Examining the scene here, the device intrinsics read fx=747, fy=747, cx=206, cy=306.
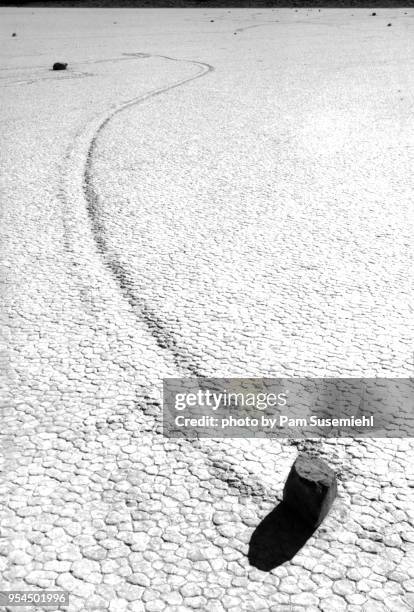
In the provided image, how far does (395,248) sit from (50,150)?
3765 mm

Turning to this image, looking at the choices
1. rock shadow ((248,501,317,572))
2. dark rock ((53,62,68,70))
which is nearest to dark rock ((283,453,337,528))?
rock shadow ((248,501,317,572))

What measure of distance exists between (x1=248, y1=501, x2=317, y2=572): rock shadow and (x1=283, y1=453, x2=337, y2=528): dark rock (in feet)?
0.08

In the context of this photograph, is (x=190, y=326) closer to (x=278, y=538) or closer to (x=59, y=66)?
(x=278, y=538)

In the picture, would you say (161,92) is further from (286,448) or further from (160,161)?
(286,448)

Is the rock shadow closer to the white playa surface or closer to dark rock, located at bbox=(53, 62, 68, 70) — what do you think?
the white playa surface

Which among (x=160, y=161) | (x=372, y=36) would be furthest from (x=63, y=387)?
(x=372, y=36)

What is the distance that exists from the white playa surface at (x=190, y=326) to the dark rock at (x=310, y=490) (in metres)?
0.06

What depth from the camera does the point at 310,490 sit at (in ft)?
7.41

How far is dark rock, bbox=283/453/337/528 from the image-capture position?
2.25 meters

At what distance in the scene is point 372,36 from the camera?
19.2 meters

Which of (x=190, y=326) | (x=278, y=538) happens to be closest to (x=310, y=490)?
(x=278, y=538)

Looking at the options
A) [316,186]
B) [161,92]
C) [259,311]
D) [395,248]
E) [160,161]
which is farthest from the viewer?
[161,92]

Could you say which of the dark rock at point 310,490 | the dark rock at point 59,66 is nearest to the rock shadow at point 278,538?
the dark rock at point 310,490

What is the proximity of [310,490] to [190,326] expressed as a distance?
1.40 metres
